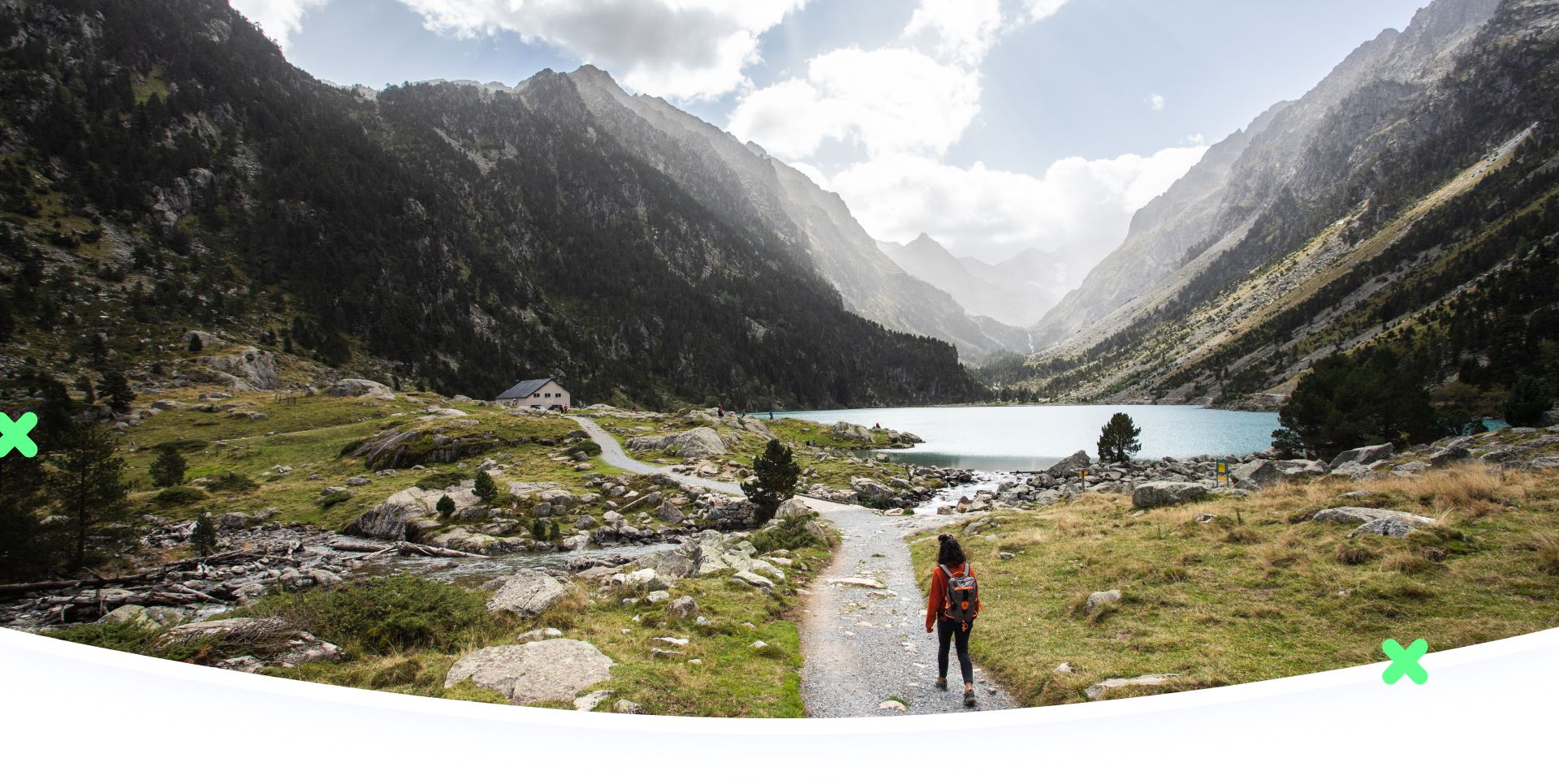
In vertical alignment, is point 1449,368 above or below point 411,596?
above

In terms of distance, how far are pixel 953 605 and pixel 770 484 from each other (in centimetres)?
2247

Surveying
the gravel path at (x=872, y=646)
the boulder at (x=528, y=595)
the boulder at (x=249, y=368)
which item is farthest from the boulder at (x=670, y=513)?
the boulder at (x=249, y=368)

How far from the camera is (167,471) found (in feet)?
96.5

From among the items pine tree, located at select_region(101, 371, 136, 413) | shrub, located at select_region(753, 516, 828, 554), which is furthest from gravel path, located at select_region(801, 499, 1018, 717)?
pine tree, located at select_region(101, 371, 136, 413)

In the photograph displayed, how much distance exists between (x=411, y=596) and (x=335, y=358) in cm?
10047

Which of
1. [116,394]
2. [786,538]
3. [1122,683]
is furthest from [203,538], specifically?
[1122,683]

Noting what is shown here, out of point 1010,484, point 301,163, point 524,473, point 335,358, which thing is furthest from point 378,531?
point 301,163

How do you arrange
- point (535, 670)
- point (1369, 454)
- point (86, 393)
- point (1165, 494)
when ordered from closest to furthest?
point (535, 670) < point (1165, 494) < point (1369, 454) < point (86, 393)

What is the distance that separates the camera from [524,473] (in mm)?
41219

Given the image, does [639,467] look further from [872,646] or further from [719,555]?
[872,646]

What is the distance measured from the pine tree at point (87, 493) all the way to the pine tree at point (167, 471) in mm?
22740

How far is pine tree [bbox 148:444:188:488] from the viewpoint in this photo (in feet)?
95.2

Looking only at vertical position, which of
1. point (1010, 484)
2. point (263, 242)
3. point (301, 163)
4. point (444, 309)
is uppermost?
point (301, 163)

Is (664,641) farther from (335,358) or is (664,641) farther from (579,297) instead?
(579,297)
